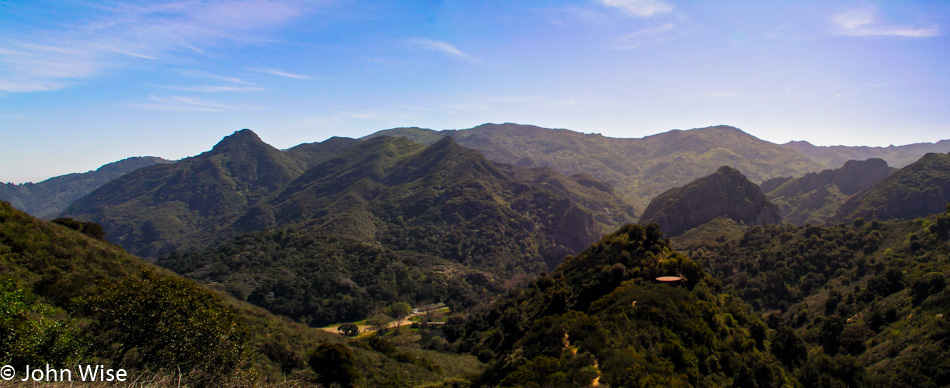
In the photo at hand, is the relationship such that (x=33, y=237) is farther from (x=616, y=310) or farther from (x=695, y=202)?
(x=695, y=202)

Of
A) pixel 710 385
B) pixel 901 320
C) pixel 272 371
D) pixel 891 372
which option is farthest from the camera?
pixel 901 320

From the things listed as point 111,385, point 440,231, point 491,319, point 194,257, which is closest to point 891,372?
point 491,319

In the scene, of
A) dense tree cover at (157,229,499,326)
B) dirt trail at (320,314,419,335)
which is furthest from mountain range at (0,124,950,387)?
dirt trail at (320,314,419,335)

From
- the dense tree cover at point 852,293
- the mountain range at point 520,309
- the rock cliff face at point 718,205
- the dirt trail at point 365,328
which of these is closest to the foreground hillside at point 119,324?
the mountain range at point 520,309

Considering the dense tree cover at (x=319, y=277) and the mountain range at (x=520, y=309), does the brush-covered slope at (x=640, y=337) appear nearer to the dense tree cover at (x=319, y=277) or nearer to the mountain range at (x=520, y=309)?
the mountain range at (x=520, y=309)

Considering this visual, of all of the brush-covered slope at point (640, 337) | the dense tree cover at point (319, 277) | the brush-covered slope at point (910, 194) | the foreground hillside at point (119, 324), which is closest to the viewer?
the foreground hillside at point (119, 324)

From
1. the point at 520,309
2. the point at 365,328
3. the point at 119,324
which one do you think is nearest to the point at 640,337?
the point at 520,309
